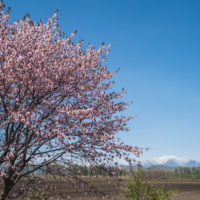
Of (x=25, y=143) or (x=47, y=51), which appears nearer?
(x=25, y=143)

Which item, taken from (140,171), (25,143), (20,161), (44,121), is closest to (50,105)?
(44,121)

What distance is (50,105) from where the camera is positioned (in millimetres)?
12305

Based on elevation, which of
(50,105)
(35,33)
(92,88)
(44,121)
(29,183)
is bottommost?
(29,183)

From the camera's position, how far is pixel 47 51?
41.5ft

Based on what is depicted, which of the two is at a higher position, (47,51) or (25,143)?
(47,51)

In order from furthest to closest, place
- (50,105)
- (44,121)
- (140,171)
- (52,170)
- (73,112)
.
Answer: (140,171) < (52,170) < (50,105) < (44,121) < (73,112)

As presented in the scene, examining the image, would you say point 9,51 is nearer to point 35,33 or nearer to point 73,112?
point 35,33

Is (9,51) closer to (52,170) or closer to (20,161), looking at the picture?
(20,161)

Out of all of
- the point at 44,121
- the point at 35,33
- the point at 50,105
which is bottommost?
the point at 44,121

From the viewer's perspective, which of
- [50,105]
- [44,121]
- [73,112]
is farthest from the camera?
[50,105]

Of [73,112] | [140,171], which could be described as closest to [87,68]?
[73,112]

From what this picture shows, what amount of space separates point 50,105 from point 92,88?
232 centimetres

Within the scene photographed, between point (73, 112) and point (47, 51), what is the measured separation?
11.4ft

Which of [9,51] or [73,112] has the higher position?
[9,51]
